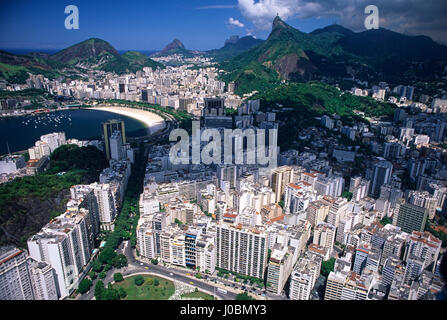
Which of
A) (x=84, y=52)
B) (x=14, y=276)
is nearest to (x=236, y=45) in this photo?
(x=84, y=52)

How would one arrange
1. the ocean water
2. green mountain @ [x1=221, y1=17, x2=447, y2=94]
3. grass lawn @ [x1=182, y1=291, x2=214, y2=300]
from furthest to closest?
green mountain @ [x1=221, y1=17, x2=447, y2=94] < the ocean water < grass lawn @ [x1=182, y1=291, x2=214, y2=300]

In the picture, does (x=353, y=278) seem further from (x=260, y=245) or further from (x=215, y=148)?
(x=215, y=148)

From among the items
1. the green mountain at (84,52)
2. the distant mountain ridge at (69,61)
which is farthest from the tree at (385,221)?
the green mountain at (84,52)

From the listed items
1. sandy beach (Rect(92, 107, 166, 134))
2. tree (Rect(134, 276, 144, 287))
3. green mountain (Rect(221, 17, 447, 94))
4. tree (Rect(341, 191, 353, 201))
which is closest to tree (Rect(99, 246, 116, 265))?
tree (Rect(134, 276, 144, 287))

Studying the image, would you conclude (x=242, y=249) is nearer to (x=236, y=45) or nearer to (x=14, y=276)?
(x=14, y=276)

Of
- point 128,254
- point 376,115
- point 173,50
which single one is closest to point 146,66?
point 173,50

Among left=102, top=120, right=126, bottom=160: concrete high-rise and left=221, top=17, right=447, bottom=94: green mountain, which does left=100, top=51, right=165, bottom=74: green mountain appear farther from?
left=102, top=120, right=126, bottom=160: concrete high-rise
